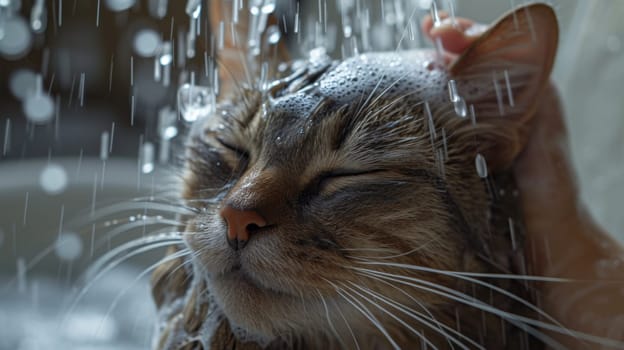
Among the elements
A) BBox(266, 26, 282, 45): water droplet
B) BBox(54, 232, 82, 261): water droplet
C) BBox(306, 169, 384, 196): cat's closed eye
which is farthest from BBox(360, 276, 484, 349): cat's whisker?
BBox(54, 232, 82, 261): water droplet

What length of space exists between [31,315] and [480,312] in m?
1.31

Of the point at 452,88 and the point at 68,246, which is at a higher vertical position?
the point at 452,88

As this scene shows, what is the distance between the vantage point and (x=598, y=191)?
1.27 m

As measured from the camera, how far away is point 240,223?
0.71 metres

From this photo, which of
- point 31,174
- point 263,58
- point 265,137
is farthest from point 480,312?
point 31,174

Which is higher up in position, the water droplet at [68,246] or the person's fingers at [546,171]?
the person's fingers at [546,171]

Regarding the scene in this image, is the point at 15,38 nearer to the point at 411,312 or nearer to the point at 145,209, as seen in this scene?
the point at 145,209

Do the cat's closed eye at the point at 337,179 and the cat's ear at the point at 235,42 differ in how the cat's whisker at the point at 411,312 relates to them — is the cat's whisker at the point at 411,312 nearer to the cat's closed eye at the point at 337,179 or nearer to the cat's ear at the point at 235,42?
the cat's closed eye at the point at 337,179

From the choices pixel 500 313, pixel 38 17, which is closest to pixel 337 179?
pixel 500 313

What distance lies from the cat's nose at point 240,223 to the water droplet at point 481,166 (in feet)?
0.98

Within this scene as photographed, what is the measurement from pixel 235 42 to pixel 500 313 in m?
0.60

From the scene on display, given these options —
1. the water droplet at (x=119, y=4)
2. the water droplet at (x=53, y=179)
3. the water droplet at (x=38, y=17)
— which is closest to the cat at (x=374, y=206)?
the water droplet at (x=53, y=179)

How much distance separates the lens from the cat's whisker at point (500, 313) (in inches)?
29.1

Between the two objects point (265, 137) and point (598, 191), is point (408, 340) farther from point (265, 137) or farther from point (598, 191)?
point (598, 191)
